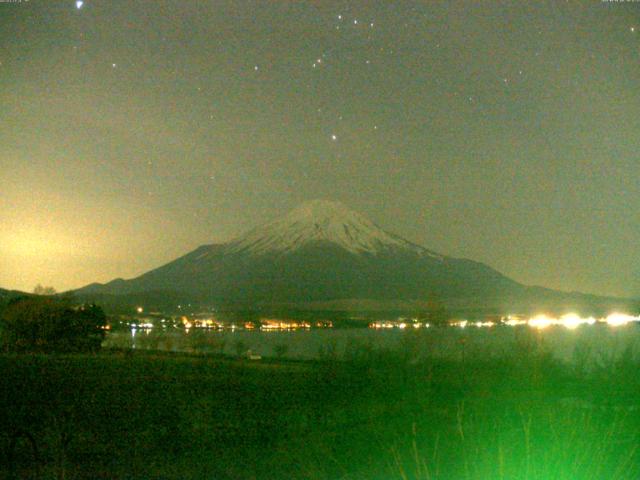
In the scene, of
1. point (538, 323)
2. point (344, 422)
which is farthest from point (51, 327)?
point (344, 422)

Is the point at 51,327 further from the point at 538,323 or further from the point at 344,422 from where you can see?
the point at 344,422

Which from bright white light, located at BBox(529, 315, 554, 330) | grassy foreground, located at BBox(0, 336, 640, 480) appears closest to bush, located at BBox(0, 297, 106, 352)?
grassy foreground, located at BBox(0, 336, 640, 480)

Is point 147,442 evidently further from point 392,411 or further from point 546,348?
point 546,348

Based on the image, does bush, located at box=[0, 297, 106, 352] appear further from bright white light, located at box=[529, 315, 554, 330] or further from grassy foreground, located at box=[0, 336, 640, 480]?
bright white light, located at box=[529, 315, 554, 330]

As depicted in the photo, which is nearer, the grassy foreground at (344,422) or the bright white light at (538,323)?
the grassy foreground at (344,422)

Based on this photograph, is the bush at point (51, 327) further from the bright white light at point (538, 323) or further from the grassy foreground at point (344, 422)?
the bright white light at point (538, 323)

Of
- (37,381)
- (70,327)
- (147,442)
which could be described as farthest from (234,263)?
(147,442)

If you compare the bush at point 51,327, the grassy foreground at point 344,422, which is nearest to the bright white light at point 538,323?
the grassy foreground at point 344,422
